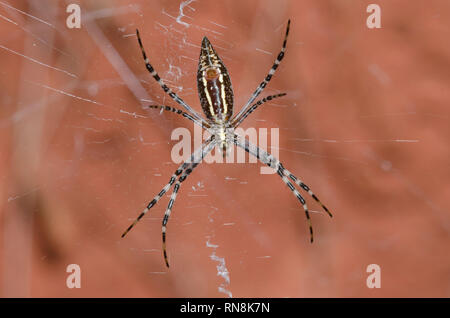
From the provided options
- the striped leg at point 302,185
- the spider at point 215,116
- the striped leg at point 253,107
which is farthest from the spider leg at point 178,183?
the striped leg at point 302,185

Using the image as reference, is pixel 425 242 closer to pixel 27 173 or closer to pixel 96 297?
pixel 96 297

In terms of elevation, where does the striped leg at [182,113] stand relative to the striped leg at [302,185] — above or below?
above

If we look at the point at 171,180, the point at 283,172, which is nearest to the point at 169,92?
the point at 171,180

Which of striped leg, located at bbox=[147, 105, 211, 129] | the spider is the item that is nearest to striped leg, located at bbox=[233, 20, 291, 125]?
the spider

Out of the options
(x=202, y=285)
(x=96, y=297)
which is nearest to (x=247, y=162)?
(x=202, y=285)

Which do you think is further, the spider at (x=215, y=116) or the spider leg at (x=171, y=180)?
the spider leg at (x=171, y=180)

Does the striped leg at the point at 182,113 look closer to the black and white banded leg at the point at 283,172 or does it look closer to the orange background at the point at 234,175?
the orange background at the point at 234,175
